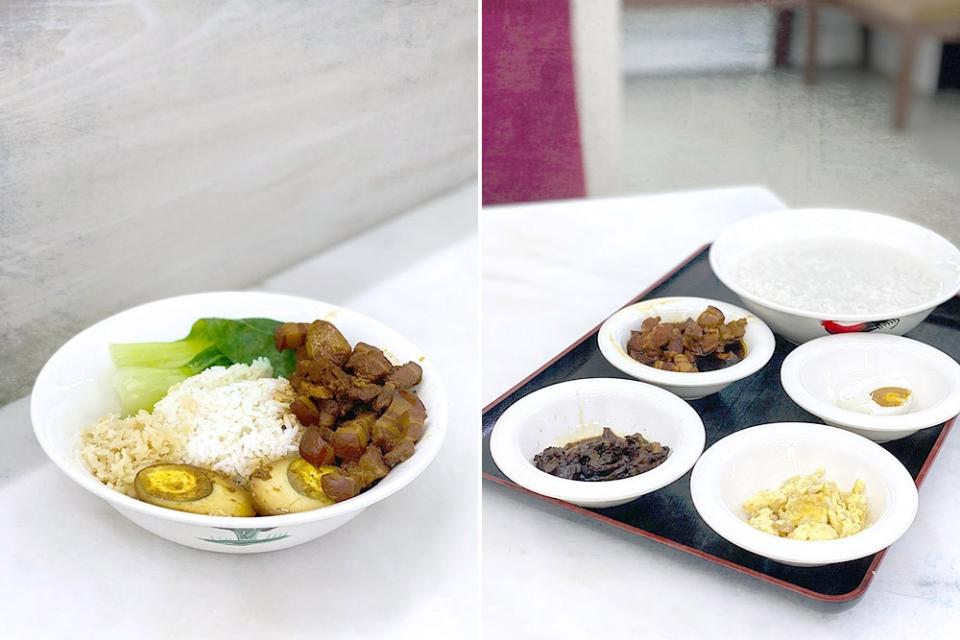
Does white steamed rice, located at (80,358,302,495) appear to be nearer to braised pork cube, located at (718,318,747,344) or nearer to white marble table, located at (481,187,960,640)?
white marble table, located at (481,187,960,640)

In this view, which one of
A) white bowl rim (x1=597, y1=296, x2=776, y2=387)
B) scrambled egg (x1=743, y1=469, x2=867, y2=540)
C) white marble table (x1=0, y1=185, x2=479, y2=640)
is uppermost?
white bowl rim (x1=597, y1=296, x2=776, y2=387)

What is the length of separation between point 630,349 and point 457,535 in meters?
0.18

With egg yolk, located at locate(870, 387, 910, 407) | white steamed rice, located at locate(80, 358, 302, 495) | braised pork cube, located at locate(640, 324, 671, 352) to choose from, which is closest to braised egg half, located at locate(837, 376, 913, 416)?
egg yolk, located at locate(870, 387, 910, 407)

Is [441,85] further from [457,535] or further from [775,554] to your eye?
[775,554]

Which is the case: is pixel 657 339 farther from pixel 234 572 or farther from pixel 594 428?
pixel 234 572

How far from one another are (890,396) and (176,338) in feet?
1.82

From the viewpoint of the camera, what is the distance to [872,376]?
70 centimetres

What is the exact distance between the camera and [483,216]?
913 millimetres

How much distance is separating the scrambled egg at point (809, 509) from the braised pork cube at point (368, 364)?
0.91ft

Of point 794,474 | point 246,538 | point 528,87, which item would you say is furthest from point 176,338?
point 794,474

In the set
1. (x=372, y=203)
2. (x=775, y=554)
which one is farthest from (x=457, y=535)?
(x=372, y=203)

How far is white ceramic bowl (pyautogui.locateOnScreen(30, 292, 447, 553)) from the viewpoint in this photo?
1.98ft

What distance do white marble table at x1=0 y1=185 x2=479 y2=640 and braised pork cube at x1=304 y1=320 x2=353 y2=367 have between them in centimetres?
12

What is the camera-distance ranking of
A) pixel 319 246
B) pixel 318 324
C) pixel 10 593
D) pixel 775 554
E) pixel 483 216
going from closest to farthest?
1. pixel 775 554
2. pixel 10 593
3. pixel 318 324
4. pixel 483 216
5. pixel 319 246
